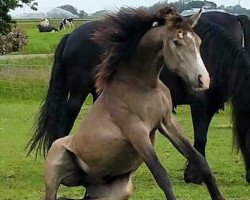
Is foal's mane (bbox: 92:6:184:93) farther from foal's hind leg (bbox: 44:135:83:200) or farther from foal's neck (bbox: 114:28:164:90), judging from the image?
foal's hind leg (bbox: 44:135:83:200)

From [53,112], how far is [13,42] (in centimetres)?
3108

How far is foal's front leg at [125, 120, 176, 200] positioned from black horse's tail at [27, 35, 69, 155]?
182 inches

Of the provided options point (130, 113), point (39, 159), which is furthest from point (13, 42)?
point (130, 113)

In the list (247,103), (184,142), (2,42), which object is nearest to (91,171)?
(184,142)

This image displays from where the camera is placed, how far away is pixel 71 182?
6.16m

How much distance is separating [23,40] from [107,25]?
35524mm

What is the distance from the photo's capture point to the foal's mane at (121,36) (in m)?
5.69

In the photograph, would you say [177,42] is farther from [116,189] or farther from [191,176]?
[191,176]

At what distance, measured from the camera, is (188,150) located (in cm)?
552

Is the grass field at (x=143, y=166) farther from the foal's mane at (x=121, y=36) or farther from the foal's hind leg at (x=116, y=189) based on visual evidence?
the foal's mane at (x=121, y=36)

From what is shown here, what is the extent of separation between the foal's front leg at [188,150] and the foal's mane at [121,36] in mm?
578

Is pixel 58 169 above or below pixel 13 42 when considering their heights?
above

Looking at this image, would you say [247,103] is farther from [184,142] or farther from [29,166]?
[29,166]

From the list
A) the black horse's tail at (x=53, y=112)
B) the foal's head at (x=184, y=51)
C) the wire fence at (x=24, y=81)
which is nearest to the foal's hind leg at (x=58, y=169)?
the foal's head at (x=184, y=51)
